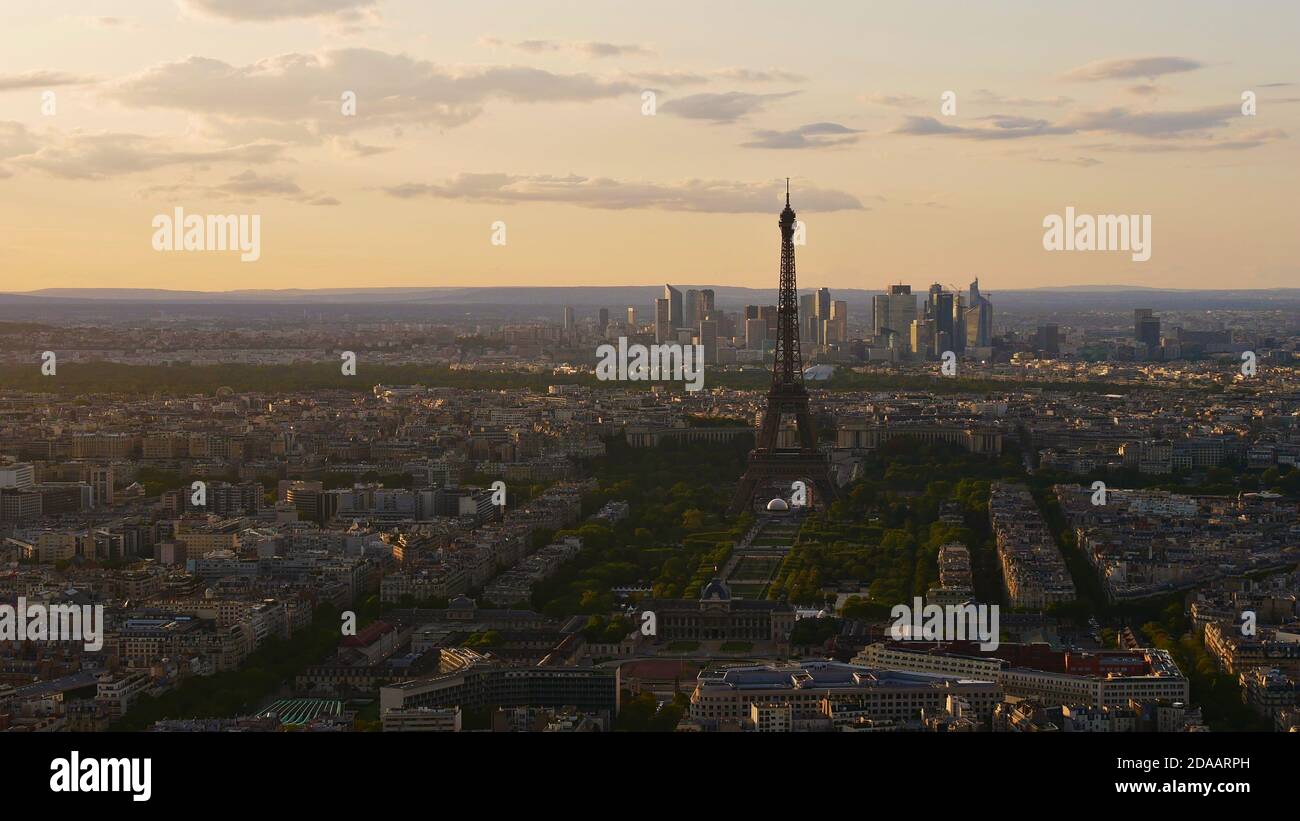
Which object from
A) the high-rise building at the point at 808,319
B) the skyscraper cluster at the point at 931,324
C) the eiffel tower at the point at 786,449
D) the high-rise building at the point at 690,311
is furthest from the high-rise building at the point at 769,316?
the eiffel tower at the point at 786,449

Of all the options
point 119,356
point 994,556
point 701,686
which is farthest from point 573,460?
point 119,356

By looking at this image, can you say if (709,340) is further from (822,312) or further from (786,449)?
(786,449)

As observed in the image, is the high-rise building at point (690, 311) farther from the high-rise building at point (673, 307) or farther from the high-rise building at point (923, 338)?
the high-rise building at point (923, 338)

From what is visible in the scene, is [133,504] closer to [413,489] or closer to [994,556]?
[413,489]

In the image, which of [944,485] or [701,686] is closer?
[701,686]

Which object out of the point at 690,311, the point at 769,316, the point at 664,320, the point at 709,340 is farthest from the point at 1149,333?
the point at 664,320
